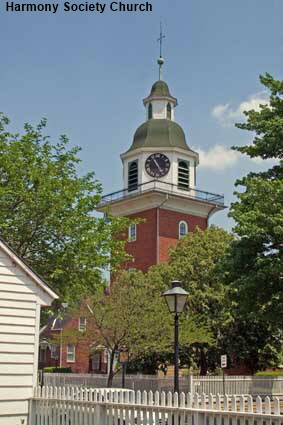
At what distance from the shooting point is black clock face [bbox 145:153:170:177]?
50.8 metres

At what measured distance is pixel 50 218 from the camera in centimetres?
2166

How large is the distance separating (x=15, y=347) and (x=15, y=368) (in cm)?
40

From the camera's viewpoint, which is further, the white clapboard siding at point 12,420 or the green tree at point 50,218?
the green tree at point 50,218

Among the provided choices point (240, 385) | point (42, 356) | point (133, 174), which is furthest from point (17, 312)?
point (42, 356)

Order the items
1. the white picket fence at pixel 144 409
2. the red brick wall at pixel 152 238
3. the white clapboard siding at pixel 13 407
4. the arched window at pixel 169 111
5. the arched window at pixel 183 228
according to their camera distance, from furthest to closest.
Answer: the arched window at pixel 169 111
the arched window at pixel 183 228
the red brick wall at pixel 152 238
the white clapboard siding at pixel 13 407
the white picket fence at pixel 144 409

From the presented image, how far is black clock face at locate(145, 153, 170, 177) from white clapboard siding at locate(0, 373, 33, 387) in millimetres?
38815

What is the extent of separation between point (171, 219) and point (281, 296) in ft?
102

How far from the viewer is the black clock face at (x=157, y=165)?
50844 millimetres

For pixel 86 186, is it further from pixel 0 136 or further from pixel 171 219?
pixel 171 219

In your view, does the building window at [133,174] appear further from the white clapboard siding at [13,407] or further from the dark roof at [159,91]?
the white clapboard siding at [13,407]

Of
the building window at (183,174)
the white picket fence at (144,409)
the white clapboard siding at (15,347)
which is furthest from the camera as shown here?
the building window at (183,174)

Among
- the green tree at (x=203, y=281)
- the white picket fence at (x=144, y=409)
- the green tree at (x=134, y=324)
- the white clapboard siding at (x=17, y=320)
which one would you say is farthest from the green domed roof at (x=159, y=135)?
the white picket fence at (x=144, y=409)

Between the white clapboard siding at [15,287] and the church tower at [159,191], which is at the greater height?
the church tower at [159,191]

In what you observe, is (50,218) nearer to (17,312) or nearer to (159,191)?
(17,312)
